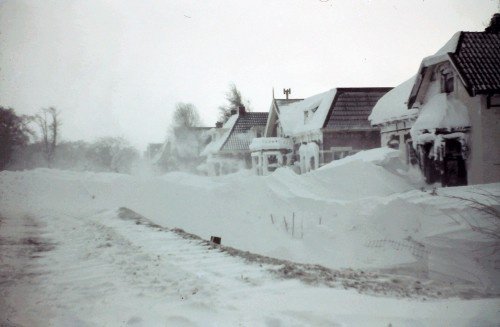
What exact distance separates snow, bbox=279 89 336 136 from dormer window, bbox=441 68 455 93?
868cm

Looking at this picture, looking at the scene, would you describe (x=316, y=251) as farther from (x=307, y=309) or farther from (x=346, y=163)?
(x=307, y=309)

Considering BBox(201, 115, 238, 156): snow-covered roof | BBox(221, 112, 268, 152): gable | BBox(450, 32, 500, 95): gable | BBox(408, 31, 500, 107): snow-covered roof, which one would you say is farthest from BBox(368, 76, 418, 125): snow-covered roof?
BBox(201, 115, 238, 156): snow-covered roof

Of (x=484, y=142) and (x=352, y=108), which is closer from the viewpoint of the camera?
(x=484, y=142)

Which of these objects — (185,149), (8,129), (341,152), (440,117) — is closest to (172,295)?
(8,129)

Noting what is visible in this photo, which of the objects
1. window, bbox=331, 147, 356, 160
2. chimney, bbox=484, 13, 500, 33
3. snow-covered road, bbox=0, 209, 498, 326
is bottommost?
snow-covered road, bbox=0, 209, 498, 326

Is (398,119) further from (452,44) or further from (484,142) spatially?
(484,142)

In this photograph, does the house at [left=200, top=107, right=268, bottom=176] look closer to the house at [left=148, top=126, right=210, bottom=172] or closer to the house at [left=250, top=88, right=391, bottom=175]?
the house at [left=250, top=88, right=391, bottom=175]

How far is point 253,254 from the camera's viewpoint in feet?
23.1

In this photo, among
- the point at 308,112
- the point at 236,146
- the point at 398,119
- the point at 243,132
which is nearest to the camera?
the point at 398,119

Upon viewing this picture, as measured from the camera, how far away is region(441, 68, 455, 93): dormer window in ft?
46.9

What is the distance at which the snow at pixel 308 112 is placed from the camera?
938 inches

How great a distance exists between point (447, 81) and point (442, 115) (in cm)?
200

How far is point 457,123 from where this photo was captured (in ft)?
42.7

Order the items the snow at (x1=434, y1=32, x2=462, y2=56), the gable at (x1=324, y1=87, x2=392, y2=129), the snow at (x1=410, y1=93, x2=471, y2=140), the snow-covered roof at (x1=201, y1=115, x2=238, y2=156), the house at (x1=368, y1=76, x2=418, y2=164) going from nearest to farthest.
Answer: the snow at (x1=410, y1=93, x2=471, y2=140)
the snow at (x1=434, y1=32, x2=462, y2=56)
the house at (x1=368, y1=76, x2=418, y2=164)
the gable at (x1=324, y1=87, x2=392, y2=129)
the snow-covered roof at (x1=201, y1=115, x2=238, y2=156)
